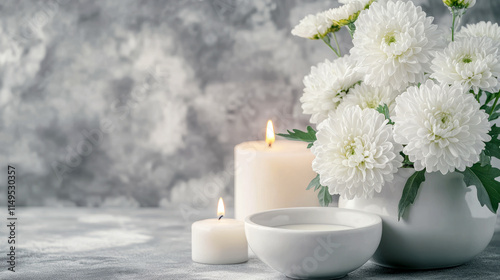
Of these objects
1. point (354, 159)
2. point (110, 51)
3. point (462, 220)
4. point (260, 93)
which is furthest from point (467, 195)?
point (110, 51)

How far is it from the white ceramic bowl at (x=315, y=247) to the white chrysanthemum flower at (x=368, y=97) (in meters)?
0.14

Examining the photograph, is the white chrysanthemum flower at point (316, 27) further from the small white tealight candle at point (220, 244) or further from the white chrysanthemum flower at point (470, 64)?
the small white tealight candle at point (220, 244)

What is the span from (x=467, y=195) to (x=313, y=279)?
203 millimetres

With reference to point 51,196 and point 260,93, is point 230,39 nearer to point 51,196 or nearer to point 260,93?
point 260,93

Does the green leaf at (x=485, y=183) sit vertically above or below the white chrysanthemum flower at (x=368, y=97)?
below

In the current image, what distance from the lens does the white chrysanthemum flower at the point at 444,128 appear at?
66cm

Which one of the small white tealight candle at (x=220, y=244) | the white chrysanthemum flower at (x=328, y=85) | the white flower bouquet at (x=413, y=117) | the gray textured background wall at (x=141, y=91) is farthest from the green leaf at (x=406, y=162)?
the gray textured background wall at (x=141, y=91)

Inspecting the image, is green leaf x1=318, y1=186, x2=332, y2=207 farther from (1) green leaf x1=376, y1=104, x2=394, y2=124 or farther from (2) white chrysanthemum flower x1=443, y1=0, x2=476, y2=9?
(2) white chrysanthemum flower x1=443, y1=0, x2=476, y2=9

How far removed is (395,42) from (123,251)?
18.4 inches

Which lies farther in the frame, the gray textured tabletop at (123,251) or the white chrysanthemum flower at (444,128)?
the gray textured tabletop at (123,251)

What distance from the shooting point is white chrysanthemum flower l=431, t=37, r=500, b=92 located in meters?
0.70

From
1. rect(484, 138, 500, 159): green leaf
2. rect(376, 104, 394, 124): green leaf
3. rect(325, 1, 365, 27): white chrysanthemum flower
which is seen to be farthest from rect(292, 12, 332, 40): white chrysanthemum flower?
rect(484, 138, 500, 159): green leaf

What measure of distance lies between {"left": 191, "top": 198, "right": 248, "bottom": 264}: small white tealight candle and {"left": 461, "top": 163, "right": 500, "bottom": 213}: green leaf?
0.29m

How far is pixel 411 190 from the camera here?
721mm
